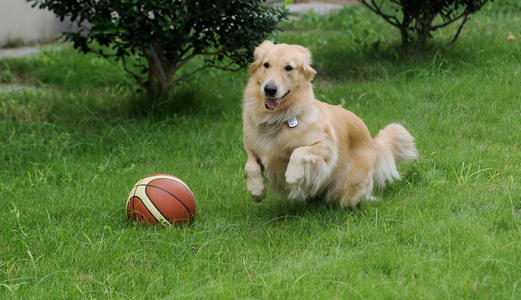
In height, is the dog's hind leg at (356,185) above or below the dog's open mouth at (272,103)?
below

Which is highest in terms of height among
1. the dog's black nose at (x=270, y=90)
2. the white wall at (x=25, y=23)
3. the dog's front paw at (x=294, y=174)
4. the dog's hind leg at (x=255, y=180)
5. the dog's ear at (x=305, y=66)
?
the dog's ear at (x=305, y=66)

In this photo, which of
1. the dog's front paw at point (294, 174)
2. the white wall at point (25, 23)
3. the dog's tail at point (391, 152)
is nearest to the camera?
the dog's front paw at point (294, 174)

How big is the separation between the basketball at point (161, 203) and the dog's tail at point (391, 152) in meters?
1.45

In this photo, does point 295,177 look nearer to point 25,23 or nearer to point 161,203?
point 161,203

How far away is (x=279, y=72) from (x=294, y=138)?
447 mm

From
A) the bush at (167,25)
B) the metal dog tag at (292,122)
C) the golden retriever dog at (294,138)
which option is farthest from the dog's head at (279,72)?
the bush at (167,25)

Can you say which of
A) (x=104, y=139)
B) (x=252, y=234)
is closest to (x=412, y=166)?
(x=252, y=234)

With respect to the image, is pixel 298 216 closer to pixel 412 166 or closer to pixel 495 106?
pixel 412 166

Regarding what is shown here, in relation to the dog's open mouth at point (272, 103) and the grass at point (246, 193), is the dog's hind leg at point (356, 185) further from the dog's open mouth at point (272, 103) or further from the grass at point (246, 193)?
the dog's open mouth at point (272, 103)

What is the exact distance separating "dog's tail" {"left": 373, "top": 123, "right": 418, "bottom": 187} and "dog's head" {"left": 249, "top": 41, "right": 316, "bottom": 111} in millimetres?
914

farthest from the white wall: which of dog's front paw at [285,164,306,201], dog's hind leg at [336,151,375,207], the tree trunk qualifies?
dog's front paw at [285,164,306,201]

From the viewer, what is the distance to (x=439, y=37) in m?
8.39

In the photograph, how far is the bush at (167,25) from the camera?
228 inches

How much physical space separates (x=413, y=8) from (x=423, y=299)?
541 centimetres
